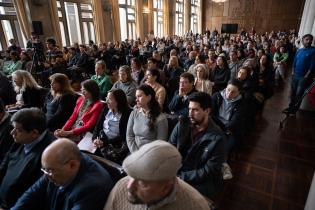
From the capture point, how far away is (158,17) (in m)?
15.8

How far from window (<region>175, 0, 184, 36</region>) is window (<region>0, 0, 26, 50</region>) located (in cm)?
1274

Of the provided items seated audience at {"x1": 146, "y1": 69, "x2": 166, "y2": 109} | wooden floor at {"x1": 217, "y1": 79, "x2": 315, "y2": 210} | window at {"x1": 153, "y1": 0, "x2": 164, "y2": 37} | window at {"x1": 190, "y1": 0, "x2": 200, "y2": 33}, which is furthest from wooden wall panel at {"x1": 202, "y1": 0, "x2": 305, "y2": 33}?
seated audience at {"x1": 146, "y1": 69, "x2": 166, "y2": 109}

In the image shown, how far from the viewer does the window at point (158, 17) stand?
1511 centimetres

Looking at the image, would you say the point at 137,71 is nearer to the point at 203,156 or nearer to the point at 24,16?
the point at 203,156

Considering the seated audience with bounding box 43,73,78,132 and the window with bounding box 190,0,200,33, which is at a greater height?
the window with bounding box 190,0,200,33

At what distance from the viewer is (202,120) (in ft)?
5.78

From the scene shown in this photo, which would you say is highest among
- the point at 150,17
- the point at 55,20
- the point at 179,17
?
the point at 179,17

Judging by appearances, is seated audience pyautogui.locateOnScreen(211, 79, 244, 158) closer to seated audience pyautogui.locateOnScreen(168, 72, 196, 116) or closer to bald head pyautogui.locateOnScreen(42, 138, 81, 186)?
seated audience pyautogui.locateOnScreen(168, 72, 196, 116)

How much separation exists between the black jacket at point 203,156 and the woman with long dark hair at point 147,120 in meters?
0.29

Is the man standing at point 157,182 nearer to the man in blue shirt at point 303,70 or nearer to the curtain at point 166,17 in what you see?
the man in blue shirt at point 303,70

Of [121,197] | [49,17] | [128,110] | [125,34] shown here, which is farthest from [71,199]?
[125,34]

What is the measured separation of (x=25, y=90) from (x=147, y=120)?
2.25m

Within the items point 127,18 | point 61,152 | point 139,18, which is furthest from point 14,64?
point 139,18

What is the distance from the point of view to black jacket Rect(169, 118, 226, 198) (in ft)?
5.45
